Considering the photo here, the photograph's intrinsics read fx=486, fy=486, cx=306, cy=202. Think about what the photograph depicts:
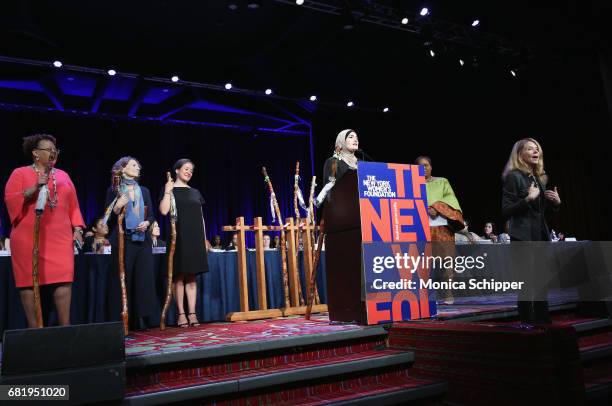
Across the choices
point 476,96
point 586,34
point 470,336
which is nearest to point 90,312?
point 470,336

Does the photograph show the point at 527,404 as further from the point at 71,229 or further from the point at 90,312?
the point at 90,312

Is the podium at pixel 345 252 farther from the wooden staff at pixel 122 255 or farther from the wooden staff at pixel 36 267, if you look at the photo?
the wooden staff at pixel 36 267

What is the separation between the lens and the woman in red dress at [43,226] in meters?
3.39

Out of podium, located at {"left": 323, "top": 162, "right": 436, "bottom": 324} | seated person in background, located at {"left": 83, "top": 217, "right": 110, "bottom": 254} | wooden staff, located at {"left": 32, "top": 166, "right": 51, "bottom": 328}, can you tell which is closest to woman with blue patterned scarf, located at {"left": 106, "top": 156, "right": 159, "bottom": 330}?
wooden staff, located at {"left": 32, "top": 166, "right": 51, "bottom": 328}

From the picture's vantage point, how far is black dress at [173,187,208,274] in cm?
477

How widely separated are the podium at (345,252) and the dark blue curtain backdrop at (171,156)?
938 centimetres

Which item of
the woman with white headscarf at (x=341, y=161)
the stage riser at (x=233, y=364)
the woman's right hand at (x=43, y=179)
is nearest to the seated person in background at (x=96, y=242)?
the woman's right hand at (x=43, y=179)

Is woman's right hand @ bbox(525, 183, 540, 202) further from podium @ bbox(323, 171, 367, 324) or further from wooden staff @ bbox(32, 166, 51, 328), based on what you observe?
wooden staff @ bbox(32, 166, 51, 328)

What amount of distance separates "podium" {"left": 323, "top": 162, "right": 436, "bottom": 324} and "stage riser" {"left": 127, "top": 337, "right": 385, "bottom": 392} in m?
0.38

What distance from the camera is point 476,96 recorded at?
34.9ft

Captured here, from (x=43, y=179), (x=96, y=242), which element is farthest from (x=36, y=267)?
(x=96, y=242)

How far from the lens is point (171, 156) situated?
12984 millimetres

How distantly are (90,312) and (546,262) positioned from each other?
4.15m

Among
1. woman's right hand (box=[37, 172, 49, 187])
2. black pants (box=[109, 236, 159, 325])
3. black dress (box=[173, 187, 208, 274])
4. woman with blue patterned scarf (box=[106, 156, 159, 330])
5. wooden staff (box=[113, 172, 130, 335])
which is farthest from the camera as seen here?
black dress (box=[173, 187, 208, 274])
